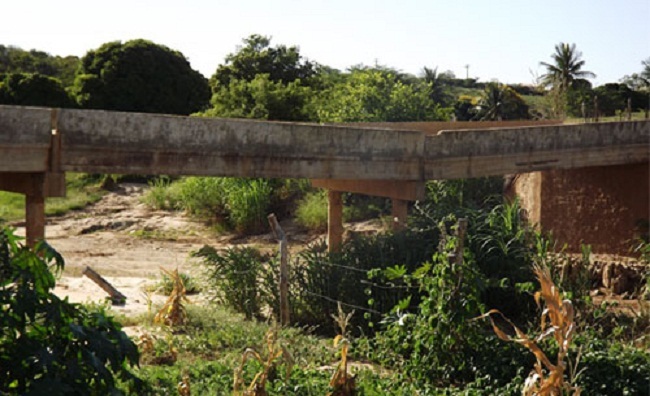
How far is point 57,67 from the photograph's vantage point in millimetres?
46188

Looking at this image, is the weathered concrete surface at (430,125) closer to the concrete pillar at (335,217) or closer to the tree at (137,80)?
the concrete pillar at (335,217)

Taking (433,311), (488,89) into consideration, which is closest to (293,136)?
(433,311)

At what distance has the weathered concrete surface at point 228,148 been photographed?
448 inches

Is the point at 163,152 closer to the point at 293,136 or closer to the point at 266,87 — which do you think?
the point at 293,136

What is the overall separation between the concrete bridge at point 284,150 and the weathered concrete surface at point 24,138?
1 centimetres

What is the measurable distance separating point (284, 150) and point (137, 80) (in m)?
23.2

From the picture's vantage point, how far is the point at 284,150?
41.7ft

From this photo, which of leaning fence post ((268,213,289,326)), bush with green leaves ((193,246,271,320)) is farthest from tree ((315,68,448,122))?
leaning fence post ((268,213,289,326))

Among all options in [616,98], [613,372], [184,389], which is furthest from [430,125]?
[616,98]

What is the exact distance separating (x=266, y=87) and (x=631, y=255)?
14003 millimetres

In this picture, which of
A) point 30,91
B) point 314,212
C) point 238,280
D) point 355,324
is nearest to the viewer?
point 355,324

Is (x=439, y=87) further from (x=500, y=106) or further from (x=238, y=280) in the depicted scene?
(x=238, y=280)

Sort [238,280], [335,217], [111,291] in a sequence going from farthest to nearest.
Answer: [335,217] → [111,291] → [238,280]

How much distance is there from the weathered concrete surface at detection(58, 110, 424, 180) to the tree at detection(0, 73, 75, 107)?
21.2m
